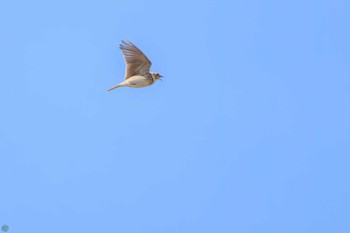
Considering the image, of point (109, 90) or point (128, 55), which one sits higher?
point (128, 55)

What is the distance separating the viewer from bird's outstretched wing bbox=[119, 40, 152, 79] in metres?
28.3

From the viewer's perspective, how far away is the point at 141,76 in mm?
28734

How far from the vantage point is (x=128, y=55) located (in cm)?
2855

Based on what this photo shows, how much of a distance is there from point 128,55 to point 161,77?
6.14 feet

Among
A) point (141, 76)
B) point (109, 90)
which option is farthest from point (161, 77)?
point (109, 90)

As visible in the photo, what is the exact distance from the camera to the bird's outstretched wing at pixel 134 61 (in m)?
28.3

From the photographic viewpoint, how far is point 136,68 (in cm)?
2880

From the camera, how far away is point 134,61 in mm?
28656

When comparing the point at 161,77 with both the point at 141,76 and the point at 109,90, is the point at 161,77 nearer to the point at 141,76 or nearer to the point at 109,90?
the point at 141,76

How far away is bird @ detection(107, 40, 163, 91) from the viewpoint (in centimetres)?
2831

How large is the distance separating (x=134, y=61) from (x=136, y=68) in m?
0.34

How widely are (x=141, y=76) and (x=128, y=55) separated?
110 cm

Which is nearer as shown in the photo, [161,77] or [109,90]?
[109,90]

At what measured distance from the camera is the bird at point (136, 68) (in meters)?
28.3
